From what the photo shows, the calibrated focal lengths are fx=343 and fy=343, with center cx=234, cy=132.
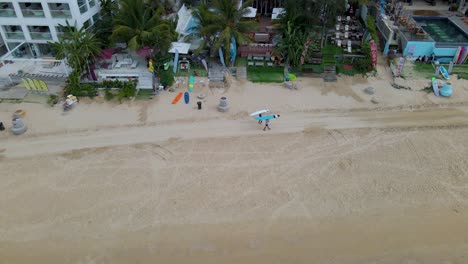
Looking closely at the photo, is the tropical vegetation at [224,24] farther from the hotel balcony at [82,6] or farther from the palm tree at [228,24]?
the hotel balcony at [82,6]

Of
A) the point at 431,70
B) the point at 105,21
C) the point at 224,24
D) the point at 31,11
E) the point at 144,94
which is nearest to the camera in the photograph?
the point at 144,94

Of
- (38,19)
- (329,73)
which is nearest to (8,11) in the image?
(38,19)

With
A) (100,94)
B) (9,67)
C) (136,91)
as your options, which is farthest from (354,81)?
(9,67)

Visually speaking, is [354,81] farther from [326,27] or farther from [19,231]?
[19,231]

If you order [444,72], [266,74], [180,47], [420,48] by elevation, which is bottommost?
[266,74]

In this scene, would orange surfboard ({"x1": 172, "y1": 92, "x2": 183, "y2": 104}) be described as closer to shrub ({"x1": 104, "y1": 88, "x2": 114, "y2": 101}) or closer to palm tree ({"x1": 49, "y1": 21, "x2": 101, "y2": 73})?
shrub ({"x1": 104, "y1": 88, "x2": 114, "y2": 101})

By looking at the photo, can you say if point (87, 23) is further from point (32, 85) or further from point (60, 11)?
point (32, 85)
